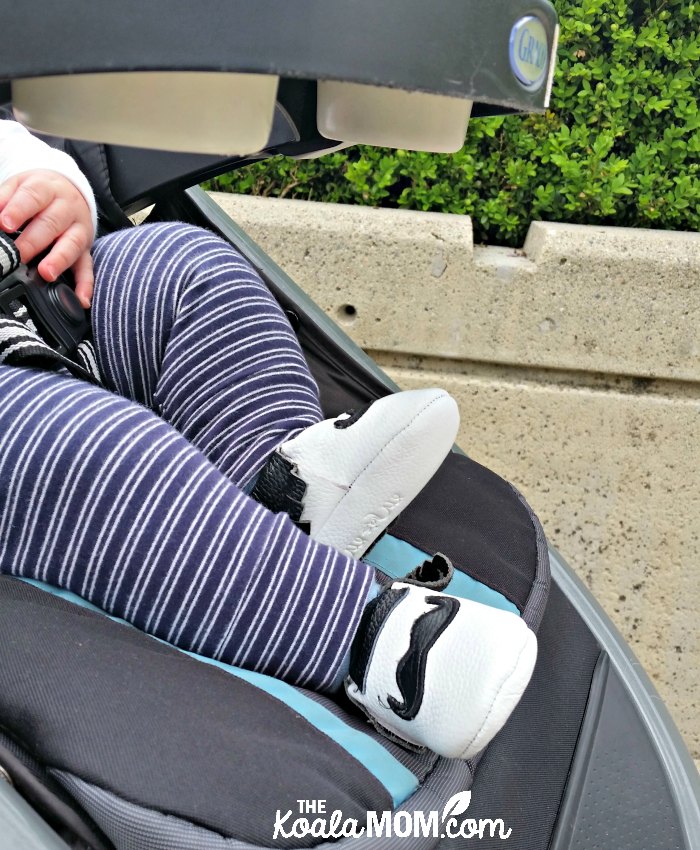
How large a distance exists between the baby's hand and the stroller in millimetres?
60

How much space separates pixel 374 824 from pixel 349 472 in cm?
29

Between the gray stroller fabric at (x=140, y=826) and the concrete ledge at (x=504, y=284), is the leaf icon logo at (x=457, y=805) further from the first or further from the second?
the concrete ledge at (x=504, y=284)

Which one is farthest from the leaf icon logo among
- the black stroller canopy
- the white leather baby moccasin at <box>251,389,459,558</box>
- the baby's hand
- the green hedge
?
the green hedge

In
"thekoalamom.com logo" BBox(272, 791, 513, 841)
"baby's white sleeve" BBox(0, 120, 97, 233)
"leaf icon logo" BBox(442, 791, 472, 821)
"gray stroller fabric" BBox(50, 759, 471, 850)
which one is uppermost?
"baby's white sleeve" BBox(0, 120, 97, 233)

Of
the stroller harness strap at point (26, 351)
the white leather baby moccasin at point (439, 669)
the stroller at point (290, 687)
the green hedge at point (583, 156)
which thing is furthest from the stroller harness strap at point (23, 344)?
the green hedge at point (583, 156)

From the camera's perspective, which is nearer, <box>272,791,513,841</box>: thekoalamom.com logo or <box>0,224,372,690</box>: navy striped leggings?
<box>272,791,513,841</box>: thekoalamom.com logo

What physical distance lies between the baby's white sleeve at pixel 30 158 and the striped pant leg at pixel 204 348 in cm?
8

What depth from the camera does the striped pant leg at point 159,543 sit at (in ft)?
1.84

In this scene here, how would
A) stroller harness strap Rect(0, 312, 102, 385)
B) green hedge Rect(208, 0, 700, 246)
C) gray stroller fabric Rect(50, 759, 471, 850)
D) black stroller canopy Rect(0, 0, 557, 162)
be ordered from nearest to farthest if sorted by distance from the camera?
black stroller canopy Rect(0, 0, 557, 162) → gray stroller fabric Rect(50, 759, 471, 850) → stroller harness strap Rect(0, 312, 102, 385) → green hedge Rect(208, 0, 700, 246)

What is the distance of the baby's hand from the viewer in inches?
29.8

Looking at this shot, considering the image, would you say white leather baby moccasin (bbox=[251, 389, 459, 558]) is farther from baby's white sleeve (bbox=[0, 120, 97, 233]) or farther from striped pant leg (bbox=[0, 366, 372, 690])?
baby's white sleeve (bbox=[0, 120, 97, 233])

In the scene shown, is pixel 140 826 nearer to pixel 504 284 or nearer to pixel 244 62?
pixel 244 62

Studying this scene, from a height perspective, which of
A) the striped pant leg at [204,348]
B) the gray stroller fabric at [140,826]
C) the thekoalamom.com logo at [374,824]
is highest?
the striped pant leg at [204,348]

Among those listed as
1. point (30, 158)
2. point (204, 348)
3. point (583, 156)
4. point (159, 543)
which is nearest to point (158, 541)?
point (159, 543)
